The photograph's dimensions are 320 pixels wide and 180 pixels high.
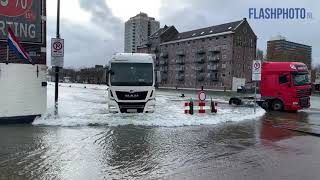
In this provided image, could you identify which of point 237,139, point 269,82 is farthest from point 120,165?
point 269,82

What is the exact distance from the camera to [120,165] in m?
9.03

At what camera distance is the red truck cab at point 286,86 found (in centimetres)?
2781

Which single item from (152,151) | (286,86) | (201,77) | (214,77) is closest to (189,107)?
(286,86)

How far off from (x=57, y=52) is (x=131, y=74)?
3.89 meters

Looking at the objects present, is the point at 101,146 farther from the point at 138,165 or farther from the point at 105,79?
the point at 105,79

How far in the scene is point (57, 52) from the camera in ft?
60.2

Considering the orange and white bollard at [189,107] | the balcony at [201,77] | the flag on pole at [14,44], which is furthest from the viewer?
the balcony at [201,77]

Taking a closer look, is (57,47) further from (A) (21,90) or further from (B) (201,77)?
(B) (201,77)

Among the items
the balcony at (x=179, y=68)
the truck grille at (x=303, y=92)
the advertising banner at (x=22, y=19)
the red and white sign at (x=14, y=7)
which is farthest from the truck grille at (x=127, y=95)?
the balcony at (x=179, y=68)

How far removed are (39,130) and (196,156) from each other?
6.41 meters

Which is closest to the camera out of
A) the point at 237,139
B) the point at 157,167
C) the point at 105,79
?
the point at 157,167

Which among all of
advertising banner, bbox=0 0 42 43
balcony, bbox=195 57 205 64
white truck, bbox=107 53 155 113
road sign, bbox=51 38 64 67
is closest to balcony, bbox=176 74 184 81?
balcony, bbox=195 57 205 64

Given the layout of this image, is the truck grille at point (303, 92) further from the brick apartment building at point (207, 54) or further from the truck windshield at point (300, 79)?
the brick apartment building at point (207, 54)

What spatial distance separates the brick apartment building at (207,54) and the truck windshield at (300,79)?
88055 millimetres
